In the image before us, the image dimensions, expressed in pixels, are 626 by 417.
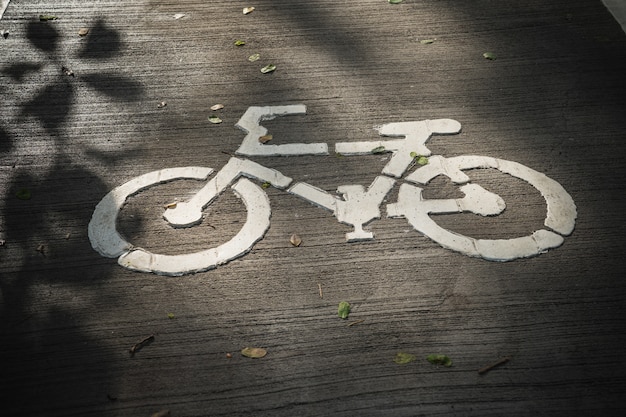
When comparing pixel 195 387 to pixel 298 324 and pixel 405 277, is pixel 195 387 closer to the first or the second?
pixel 298 324

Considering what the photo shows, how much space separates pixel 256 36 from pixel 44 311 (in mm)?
3220

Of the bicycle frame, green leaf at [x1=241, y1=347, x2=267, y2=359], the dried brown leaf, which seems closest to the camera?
green leaf at [x1=241, y1=347, x2=267, y2=359]

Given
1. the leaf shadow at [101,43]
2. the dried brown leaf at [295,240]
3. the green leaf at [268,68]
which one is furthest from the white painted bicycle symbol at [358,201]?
the leaf shadow at [101,43]

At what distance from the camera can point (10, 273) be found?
3.58 m

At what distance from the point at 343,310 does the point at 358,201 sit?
851 millimetres

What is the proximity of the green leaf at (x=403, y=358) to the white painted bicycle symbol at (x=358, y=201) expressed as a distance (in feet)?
2.60

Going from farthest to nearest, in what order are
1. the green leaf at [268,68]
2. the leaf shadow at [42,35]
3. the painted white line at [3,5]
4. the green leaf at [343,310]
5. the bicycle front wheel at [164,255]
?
the painted white line at [3,5] → the leaf shadow at [42,35] → the green leaf at [268,68] → the bicycle front wheel at [164,255] → the green leaf at [343,310]

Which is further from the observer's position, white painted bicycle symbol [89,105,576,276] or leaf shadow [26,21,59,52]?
leaf shadow [26,21,59,52]

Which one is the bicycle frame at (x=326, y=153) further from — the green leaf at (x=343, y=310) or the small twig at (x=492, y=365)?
the small twig at (x=492, y=365)

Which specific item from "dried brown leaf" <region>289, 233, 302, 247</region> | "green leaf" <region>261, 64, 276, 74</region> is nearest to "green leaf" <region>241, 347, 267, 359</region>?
"dried brown leaf" <region>289, 233, 302, 247</region>

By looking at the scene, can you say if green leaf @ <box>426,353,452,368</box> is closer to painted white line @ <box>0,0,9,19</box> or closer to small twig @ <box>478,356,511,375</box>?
small twig @ <box>478,356,511,375</box>

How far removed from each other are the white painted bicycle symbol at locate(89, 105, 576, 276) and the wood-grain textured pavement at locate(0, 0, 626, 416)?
7cm

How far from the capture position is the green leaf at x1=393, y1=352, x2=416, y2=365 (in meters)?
3.07

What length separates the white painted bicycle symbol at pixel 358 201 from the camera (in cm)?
362
